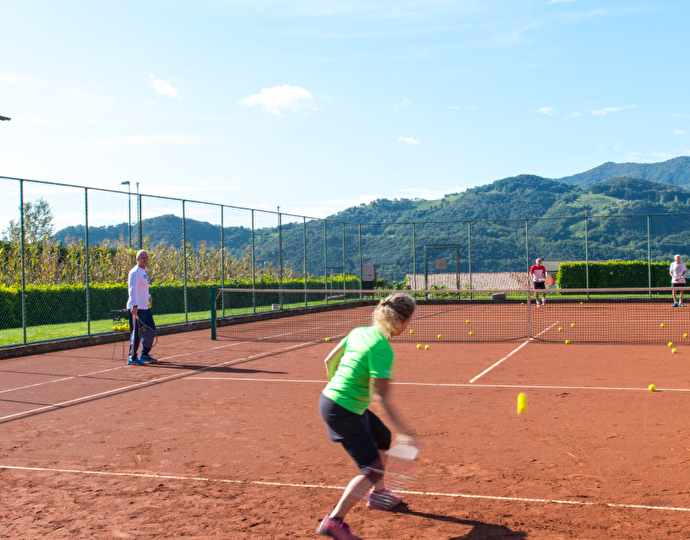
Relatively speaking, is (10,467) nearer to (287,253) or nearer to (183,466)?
(183,466)

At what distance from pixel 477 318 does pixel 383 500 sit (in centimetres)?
1687

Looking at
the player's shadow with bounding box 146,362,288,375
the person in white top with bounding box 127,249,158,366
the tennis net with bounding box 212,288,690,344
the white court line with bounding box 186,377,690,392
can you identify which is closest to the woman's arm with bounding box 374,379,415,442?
the white court line with bounding box 186,377,690,392

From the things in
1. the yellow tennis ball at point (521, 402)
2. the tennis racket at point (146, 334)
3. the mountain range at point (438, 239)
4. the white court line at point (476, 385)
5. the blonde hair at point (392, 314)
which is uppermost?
the mountain range at point (438, 239)

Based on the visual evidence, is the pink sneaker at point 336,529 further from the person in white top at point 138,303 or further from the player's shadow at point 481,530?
the person in white top at point 138,303

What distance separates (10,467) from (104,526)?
175cm

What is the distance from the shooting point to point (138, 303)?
35.7 ft

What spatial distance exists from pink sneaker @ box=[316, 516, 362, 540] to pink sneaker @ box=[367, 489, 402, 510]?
66cm

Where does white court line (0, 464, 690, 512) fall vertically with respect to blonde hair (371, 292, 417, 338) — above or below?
below

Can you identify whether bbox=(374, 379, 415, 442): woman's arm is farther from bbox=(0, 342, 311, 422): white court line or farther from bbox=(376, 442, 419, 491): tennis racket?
bbox=(0, 342, 311, 422): white court line

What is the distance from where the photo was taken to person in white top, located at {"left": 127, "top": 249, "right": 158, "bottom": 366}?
10820 mm

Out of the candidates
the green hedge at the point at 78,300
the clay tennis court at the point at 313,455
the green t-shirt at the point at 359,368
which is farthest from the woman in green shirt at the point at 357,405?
the green hedge at the point at 78,300

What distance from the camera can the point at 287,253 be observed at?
2711cm

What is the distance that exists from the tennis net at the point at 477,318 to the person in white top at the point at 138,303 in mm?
3650

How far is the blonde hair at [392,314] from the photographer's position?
12.3 ft
